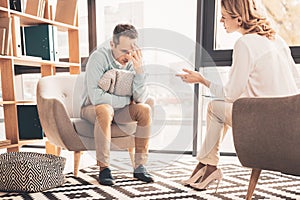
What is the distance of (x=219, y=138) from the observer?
1.66 meters

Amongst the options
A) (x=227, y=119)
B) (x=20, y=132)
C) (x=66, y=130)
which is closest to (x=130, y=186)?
A: (x=66, y=130)

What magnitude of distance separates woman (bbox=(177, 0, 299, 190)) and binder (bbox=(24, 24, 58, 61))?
133 cm

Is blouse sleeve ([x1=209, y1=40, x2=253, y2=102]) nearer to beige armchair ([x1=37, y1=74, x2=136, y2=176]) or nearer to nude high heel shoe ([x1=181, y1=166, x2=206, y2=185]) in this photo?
nude high heel shoe ([x1=181, y1=166, x2=206, y2=185])

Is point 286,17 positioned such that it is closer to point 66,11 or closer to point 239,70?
point 239,70

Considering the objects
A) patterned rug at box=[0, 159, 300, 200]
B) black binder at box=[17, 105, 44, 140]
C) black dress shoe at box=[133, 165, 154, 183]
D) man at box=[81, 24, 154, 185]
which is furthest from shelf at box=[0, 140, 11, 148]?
black dress shoe at box=[133, 165, 154, 183]

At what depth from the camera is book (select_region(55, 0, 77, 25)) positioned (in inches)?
103

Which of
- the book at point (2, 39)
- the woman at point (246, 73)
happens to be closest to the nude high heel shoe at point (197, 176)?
the woman at point (246, 73)

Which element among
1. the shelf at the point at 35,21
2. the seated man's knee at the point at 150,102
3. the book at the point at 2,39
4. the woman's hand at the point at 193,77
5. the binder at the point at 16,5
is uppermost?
the binder at the point at 16,5

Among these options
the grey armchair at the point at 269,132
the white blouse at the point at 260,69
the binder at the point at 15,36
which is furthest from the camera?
the binder at the point at 15,36

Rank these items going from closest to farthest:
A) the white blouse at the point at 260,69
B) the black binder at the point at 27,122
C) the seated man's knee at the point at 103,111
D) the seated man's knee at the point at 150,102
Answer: the white blouse at the point at 260,69 → the seated man's knee at the point at 103,111 → the seated man's knee at the point at 150,102 → the black binder at the point at 27,122

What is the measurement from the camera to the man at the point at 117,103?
5.66ft

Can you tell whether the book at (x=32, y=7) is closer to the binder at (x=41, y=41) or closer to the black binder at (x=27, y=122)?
the binder at (x=41, y=41)

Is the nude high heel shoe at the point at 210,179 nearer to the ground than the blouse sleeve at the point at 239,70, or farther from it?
nearer to the ground

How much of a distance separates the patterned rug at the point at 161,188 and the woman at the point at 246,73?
12cm
